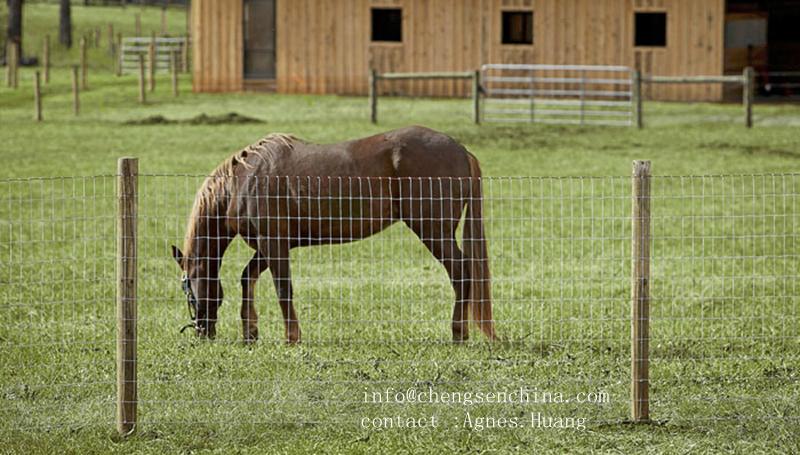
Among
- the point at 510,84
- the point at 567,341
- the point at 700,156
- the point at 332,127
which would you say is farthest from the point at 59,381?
the point at 510,84

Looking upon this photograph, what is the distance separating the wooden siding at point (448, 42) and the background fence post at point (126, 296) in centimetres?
2683

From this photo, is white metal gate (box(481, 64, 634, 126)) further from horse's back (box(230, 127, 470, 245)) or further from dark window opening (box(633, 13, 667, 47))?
horse's back (box(230, 127, 470, 245))

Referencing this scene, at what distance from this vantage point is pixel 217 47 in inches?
1387

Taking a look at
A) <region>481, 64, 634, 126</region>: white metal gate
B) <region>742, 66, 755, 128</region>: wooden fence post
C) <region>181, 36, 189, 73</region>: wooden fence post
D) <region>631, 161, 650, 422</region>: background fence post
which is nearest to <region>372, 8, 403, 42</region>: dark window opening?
<region>481, 64, 634, 126</region>: white metal gate

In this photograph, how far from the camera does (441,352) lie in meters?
10.0

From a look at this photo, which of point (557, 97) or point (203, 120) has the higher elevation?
point (557, 97)

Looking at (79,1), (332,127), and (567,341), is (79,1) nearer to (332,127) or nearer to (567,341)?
(332,127)

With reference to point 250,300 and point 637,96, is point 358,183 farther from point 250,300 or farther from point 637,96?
point 637,96

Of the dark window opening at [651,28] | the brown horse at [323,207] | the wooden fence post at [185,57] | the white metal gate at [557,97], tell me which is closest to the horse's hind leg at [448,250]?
the brown horse at [323,207]

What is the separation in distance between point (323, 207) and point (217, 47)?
24.9 metres

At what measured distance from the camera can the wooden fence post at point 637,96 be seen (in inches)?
1065

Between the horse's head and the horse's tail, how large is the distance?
1.90 metres

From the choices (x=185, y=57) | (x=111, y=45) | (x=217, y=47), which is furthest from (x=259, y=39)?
(x=111, y=45)

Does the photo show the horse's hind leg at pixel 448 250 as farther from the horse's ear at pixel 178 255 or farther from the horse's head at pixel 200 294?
the horse's ear at pixel 178 255
